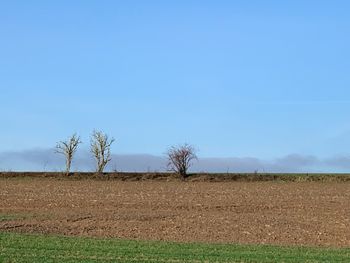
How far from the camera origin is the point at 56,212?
1550 inches

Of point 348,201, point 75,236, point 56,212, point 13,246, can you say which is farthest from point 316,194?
point 13,246

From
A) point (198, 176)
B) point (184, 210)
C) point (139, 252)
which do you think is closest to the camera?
point (139, 252)

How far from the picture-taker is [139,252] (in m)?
23.1

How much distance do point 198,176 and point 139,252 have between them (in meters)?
37.2

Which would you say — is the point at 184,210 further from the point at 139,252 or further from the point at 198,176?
the point at 198,176

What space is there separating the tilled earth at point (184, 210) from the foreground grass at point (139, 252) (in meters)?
3.63

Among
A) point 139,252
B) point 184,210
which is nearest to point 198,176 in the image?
point 184,210

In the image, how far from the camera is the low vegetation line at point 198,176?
5862 cm

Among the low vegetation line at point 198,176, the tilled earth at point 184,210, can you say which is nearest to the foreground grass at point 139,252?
the tilled earth at point 184,210

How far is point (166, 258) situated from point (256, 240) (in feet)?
31.1

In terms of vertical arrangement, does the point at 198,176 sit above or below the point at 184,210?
above

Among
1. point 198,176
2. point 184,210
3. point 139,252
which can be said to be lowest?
point 139,252

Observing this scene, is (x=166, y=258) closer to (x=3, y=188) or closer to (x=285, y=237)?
(x=285, y=237)

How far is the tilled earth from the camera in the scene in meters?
32.2
